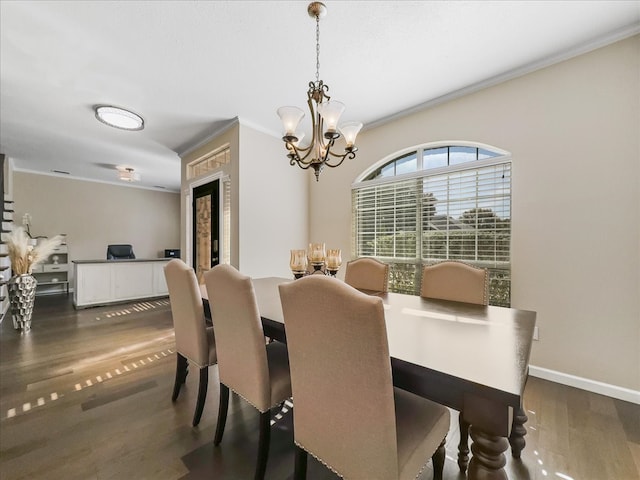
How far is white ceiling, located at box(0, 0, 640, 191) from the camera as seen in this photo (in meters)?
1.73

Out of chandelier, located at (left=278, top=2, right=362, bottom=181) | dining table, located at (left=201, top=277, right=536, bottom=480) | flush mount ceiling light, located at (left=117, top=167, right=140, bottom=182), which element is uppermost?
flush mount ceiling light, located at (left=117, top=167, right=140, bottom=182)

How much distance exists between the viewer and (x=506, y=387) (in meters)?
0.70

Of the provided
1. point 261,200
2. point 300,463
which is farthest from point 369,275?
point 261,200

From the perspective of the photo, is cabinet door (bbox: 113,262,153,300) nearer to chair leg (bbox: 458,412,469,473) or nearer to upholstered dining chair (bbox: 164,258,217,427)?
upholstered dining chair (bbox: 164,258,217,427)

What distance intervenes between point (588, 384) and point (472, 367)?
215 centimetres

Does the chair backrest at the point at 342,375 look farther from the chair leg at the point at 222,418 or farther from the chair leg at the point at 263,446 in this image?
the chair leg at the point at 222,418

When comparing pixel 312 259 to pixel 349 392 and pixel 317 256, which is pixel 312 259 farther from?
pixel 349 392

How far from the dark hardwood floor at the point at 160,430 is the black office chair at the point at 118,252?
372 cm

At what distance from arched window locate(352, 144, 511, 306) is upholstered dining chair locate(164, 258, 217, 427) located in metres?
2.22

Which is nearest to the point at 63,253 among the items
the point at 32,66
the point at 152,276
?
the point at 152,276

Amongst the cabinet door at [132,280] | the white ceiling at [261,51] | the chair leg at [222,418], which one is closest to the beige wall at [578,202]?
the white ceiling at [261,51]

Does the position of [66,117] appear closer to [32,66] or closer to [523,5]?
[32,66]

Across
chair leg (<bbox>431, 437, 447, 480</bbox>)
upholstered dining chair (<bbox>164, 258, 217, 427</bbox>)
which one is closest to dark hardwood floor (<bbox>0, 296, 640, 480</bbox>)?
chair leg (<bbox>431, 437, 447, 480</bbox>)

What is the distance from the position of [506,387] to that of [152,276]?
6.01m
